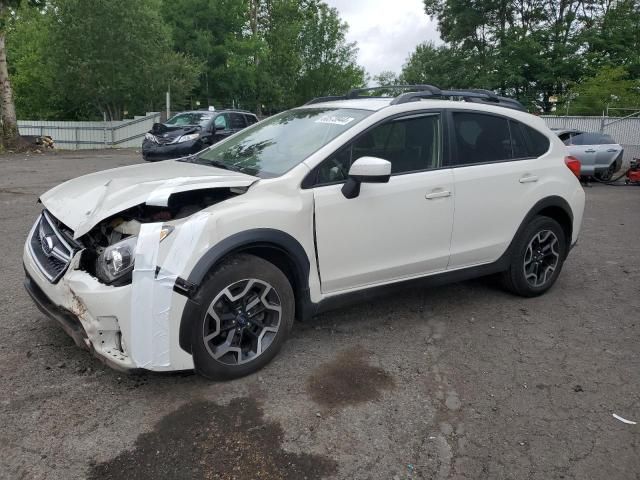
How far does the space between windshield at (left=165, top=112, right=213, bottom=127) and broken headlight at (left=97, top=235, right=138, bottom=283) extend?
13195mm

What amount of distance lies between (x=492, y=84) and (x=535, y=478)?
37.2 m

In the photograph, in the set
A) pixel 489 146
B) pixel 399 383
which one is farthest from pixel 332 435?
pixel 489 146

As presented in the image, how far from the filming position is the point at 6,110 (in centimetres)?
1994

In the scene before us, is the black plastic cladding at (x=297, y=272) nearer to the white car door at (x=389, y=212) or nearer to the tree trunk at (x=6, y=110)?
the white car door at (x=389, y=212)

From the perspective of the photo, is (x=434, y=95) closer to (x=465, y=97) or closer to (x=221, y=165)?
(x=465, y=97)

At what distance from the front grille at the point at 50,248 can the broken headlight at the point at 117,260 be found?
27cm

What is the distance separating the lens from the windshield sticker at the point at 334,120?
13.2ft

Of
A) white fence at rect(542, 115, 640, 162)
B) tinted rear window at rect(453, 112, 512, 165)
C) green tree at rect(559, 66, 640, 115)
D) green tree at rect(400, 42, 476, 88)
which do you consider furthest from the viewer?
green tree at rect(400, 42, 476, 88)

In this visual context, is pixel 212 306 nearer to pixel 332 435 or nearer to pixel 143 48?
pixel 332 435

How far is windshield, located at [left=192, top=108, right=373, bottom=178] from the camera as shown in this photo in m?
3.86

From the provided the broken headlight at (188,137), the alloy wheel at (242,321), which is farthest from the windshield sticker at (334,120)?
the broken headlight at (188,137)

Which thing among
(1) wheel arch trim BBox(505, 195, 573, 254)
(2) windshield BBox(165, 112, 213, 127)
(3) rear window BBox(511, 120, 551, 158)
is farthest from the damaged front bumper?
(2) windshield BBox(165, 112, 213, 127)

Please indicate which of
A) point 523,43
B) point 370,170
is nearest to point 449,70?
point 523,43

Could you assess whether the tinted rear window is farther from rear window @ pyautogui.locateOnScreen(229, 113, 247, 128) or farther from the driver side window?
rear window @ pyautogui.locateOnScreen(229, 113, 247, 128)
